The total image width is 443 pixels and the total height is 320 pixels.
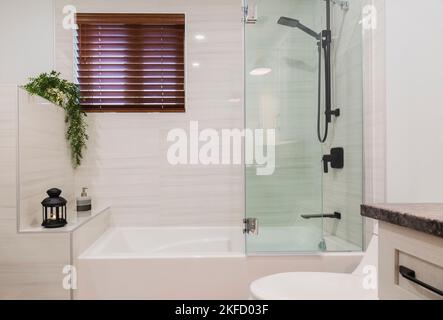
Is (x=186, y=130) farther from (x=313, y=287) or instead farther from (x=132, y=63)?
(x=313, y=287)

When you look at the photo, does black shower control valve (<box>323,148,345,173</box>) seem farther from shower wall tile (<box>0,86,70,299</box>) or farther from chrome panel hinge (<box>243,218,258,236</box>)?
shower wall tile (<box>0,86,70,299</box>)

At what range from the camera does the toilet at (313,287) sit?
1240 millimetres

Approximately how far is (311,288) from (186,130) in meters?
1.55

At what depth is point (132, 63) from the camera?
2.49 meters

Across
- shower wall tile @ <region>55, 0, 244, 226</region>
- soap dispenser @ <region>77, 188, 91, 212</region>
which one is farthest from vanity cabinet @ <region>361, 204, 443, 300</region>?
soap dispenser @ <region>77, 188, 91, 212</region>

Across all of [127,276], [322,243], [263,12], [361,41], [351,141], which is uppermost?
[263,12]

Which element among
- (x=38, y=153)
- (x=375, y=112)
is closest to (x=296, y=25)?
(x=375, y=112)

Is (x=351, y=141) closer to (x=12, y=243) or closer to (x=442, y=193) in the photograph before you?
(x=442, y=193)

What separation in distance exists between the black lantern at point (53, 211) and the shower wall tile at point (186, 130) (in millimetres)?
674

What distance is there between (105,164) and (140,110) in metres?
0.51

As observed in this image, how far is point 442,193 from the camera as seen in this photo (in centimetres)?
135

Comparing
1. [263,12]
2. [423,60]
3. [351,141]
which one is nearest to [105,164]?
[263,12]

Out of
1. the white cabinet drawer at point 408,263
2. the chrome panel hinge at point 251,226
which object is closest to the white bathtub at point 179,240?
the chrome panel hinge at point 251,226
